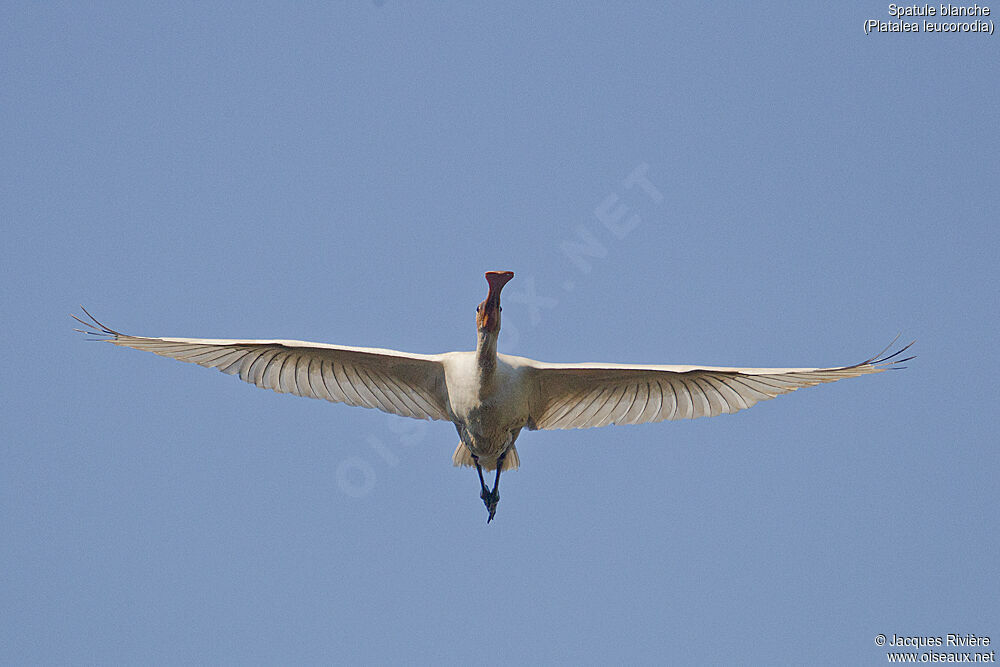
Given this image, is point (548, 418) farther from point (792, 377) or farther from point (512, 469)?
point (792, 377)

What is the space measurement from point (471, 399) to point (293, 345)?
1.93m

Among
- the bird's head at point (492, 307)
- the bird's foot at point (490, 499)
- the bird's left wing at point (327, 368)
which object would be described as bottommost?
the bird's foot at point (490, 499)

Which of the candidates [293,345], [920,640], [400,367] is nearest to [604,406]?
[400,367]

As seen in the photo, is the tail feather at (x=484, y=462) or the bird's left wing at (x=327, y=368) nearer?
the bird's left wing at (x=327, y=368)

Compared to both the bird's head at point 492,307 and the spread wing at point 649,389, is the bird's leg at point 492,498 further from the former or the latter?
the bird's head at point 492,307

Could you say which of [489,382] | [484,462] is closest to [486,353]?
[489,382]

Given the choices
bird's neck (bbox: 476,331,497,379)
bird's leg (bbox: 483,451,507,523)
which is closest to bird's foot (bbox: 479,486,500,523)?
bird's leg (bbox: 483,451,507,523)

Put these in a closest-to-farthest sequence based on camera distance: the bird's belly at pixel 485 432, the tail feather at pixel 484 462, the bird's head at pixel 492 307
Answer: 1. the bird's head at pixel 492 307
2. the bird's belly at pixel 485 432
3. the tail feather at pixel 484 462

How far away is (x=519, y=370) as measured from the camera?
11477 mm

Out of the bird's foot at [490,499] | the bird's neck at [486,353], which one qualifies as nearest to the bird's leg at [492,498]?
the bird's foot at [490,499]

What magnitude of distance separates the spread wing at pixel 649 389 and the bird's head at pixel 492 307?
0.78 metres

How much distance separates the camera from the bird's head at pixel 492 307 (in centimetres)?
Result: 1090

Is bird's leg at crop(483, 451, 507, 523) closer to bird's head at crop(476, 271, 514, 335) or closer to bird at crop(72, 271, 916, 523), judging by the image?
bird at crop(72, 271, 916, 523)

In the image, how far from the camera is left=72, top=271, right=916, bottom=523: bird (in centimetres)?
1115
